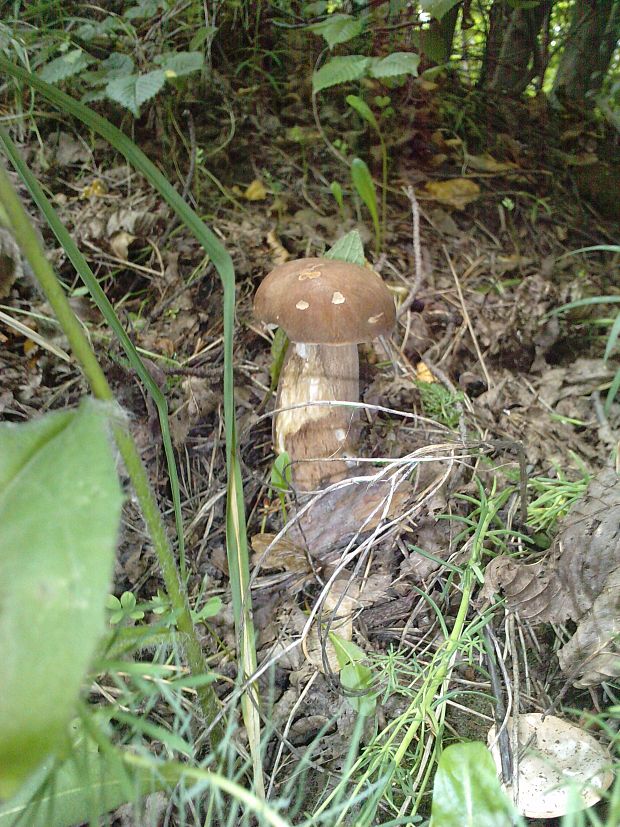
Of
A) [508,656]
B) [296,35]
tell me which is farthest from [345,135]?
[508,656]

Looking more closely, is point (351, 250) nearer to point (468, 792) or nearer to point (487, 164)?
point (487, 164)

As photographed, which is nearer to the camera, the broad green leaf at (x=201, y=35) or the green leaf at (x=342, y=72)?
the green leaf at (x=342, y=72)

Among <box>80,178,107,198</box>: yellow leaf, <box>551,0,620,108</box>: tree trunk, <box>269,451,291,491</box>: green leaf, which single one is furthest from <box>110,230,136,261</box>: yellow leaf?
<box>551,0,620,108</box>: tree trunk

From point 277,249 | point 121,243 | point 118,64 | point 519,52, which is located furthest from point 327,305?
point 519,52

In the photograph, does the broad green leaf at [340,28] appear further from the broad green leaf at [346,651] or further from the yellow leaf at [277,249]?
the broad green leaf at [346,651]

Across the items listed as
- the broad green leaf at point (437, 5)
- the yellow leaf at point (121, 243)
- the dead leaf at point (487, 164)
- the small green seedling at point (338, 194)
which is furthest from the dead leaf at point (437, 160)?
the yellow leaf at point (121, 243)

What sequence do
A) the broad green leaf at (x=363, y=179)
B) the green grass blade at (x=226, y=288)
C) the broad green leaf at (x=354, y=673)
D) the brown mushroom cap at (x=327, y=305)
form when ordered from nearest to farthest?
the green grass blade at (x=226, y=288), the broad green leaf at (x=354, y=673), the brown mushroom cap at (x=327, y=305), the broad green leaf at (x=363, y=179)

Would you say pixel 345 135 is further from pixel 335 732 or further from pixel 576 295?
pixel 335 732
